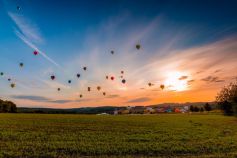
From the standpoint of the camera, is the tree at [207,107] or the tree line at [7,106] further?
the tree at [207,107]

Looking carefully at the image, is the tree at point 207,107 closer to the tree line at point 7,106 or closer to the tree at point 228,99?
the tree at point 228,99

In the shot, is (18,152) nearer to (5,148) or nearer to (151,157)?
(5,148)

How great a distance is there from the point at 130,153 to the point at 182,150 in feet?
16.7

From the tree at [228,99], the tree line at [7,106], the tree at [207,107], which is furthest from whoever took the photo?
the tree at [207,107]

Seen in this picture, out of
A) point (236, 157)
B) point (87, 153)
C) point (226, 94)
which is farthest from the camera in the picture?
point (226, 94)

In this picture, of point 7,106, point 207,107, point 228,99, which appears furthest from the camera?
point 207,107

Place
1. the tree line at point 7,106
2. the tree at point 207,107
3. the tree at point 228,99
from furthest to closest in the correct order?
the tree at point 207,107 → the tree line at point 7,106 → the tree at point 228,99

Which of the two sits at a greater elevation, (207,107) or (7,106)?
(7,106)

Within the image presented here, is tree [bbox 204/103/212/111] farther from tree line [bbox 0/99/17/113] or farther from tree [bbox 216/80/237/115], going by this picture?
tree line [bbox 0/99/17/113]

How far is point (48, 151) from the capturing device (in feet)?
74.0

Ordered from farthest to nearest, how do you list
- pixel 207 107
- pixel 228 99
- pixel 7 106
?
pixel 207 107 → pixel 7 106 → pixel 228 99

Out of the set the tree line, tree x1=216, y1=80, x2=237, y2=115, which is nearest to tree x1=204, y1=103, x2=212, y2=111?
tree x1=216, y1=80, x2=237, y2=115

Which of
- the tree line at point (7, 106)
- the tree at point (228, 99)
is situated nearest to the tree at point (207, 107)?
the tree at point (228, 99)

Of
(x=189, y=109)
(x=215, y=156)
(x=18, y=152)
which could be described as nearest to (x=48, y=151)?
(x=18, y=152)
